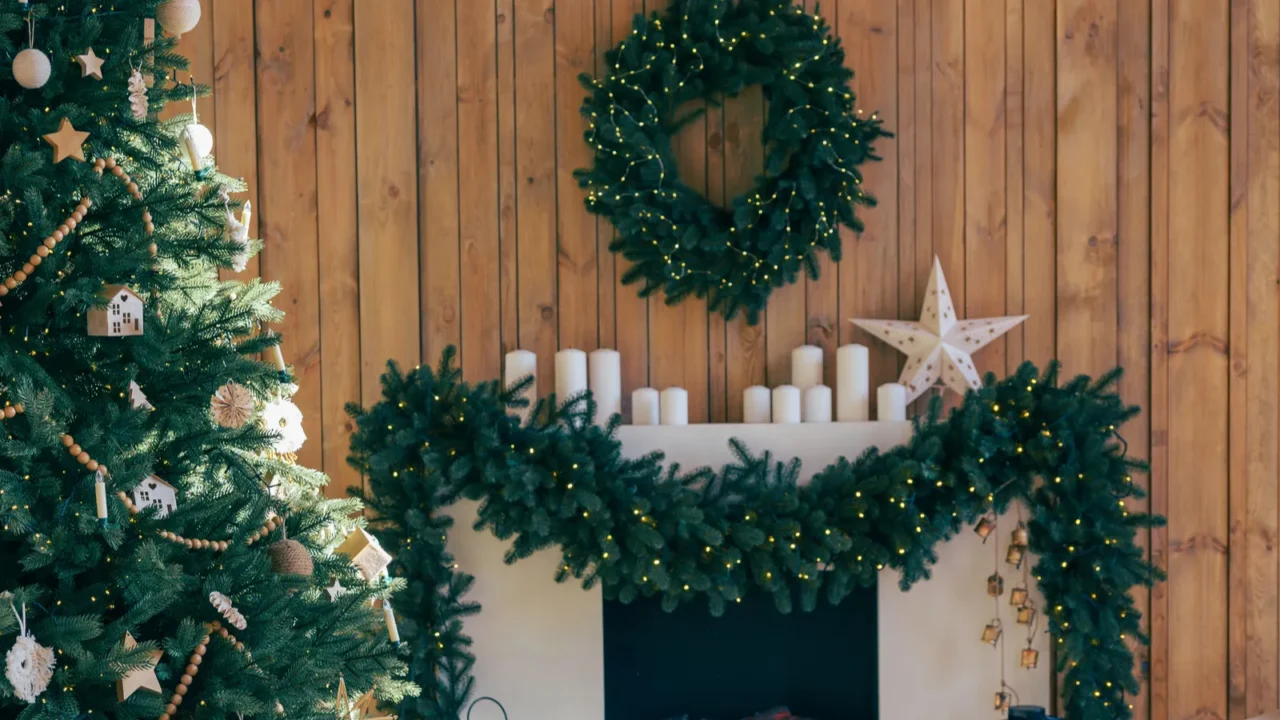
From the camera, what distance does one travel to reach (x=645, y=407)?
112 inches

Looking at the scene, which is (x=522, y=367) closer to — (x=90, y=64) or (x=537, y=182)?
(x=537, y=182)

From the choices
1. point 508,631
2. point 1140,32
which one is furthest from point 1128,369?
point 508,631

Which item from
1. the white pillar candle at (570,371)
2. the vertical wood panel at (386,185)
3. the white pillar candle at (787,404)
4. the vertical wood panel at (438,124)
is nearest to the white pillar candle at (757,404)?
the white pillar candle at (787,404)

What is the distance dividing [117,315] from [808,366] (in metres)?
1.84

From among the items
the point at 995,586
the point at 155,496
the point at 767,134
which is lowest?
the point at 995,586

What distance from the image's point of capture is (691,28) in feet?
9.02

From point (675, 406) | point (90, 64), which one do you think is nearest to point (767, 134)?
point (675, 406)

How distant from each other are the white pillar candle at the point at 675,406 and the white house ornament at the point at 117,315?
5.03 ft

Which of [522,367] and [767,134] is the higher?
[767,134]

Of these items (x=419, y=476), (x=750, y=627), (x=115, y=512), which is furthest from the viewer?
(x=750, y=627)

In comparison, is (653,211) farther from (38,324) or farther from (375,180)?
(38,324)

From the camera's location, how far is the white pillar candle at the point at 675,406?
9.29 feet

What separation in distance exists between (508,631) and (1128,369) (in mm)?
1864

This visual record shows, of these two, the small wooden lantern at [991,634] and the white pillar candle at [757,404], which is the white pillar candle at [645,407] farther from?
the small wooden lantern at [991,634]
